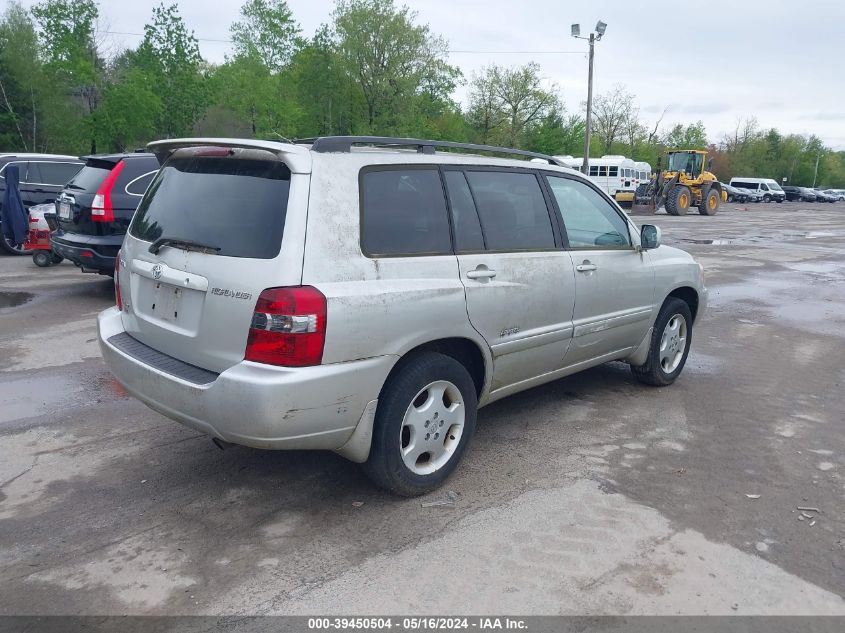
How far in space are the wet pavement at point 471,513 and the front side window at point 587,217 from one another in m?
1.27

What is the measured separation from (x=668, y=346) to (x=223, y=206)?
385 cm

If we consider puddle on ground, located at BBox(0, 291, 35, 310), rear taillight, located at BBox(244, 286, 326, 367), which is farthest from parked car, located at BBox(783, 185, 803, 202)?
rear taillight, located at BBox(244, 286, 326, 367)

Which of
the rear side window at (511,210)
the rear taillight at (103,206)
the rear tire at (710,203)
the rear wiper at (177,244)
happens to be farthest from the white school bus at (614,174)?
the rear wiper at (177,244)

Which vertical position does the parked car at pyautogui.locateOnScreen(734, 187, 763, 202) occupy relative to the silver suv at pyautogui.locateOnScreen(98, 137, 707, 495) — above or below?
above

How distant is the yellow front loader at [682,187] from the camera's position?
32375 millimetres

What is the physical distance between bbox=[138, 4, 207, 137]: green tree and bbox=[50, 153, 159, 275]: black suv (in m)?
31.0

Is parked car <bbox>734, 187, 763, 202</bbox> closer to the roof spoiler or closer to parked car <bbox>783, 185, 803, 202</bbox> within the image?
parked car <bbox>783, 185, 803, 202</bbox>

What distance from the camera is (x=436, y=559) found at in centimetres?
310

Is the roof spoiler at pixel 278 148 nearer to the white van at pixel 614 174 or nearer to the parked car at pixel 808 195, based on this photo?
the white van at pixel 614 174

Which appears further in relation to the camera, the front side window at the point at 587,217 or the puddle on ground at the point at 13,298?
the puddle on ground at the point at 13,298

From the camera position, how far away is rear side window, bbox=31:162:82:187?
1341 cm

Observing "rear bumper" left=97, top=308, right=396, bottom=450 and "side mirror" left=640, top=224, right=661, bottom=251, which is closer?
Answer: "rear bumper" left=97, top=308, right=396, bottom=450

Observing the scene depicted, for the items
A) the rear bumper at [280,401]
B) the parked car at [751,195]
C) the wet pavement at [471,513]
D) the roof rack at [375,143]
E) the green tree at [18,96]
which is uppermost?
the green tree at [18,96]

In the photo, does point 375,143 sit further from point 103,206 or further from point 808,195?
point 808,195
